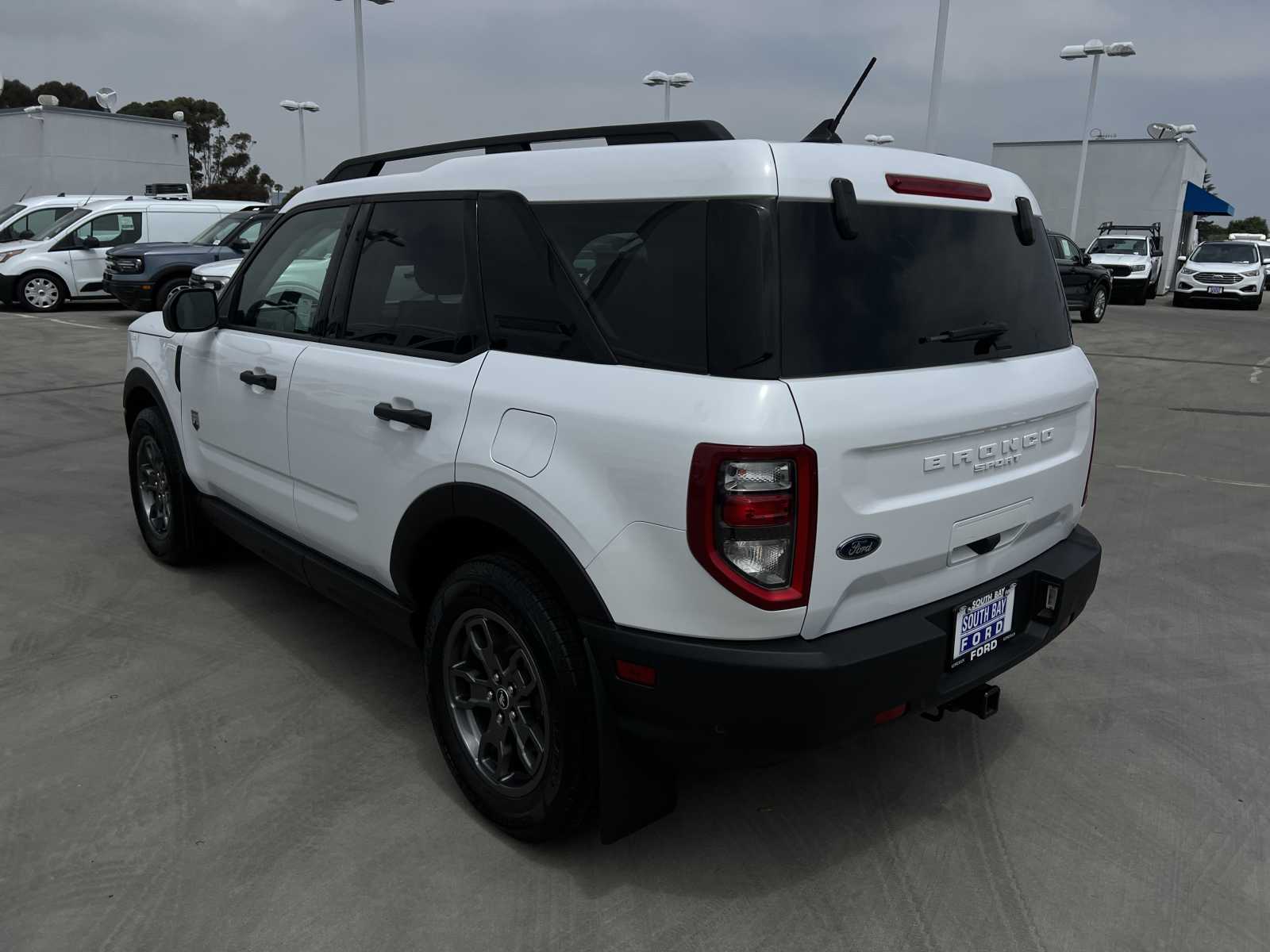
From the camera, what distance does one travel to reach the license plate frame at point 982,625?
2.62 meters

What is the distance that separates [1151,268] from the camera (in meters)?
27.7

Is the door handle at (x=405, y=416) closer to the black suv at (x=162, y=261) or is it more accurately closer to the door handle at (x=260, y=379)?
the door handle at (x=260, y=379)

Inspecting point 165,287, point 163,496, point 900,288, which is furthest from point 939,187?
point 165,287

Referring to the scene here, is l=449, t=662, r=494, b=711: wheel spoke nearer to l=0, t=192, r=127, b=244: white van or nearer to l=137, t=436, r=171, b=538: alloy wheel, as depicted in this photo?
l=137, t=436, r=171, b=538: alloy wheel

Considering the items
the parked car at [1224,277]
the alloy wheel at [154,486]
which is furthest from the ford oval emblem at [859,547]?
the parked car at [1224,277]

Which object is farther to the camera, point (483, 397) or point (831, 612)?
point (483, 397)

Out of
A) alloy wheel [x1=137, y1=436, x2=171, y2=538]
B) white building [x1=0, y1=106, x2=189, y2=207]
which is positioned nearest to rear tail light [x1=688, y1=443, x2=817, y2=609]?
alloy wheel [x1=137, y1=436, x2=171, y2=538]

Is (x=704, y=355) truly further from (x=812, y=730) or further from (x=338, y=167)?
(x=338, y=167)

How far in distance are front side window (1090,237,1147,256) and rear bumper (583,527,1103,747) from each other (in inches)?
1096

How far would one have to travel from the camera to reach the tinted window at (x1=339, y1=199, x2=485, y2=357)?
9.53 feet

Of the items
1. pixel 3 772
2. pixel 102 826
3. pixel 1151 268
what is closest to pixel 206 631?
pixel 3 772

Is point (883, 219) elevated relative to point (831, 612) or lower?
elevated

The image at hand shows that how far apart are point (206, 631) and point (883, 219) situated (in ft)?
10.7

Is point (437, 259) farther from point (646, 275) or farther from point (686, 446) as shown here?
point (686, 446)
